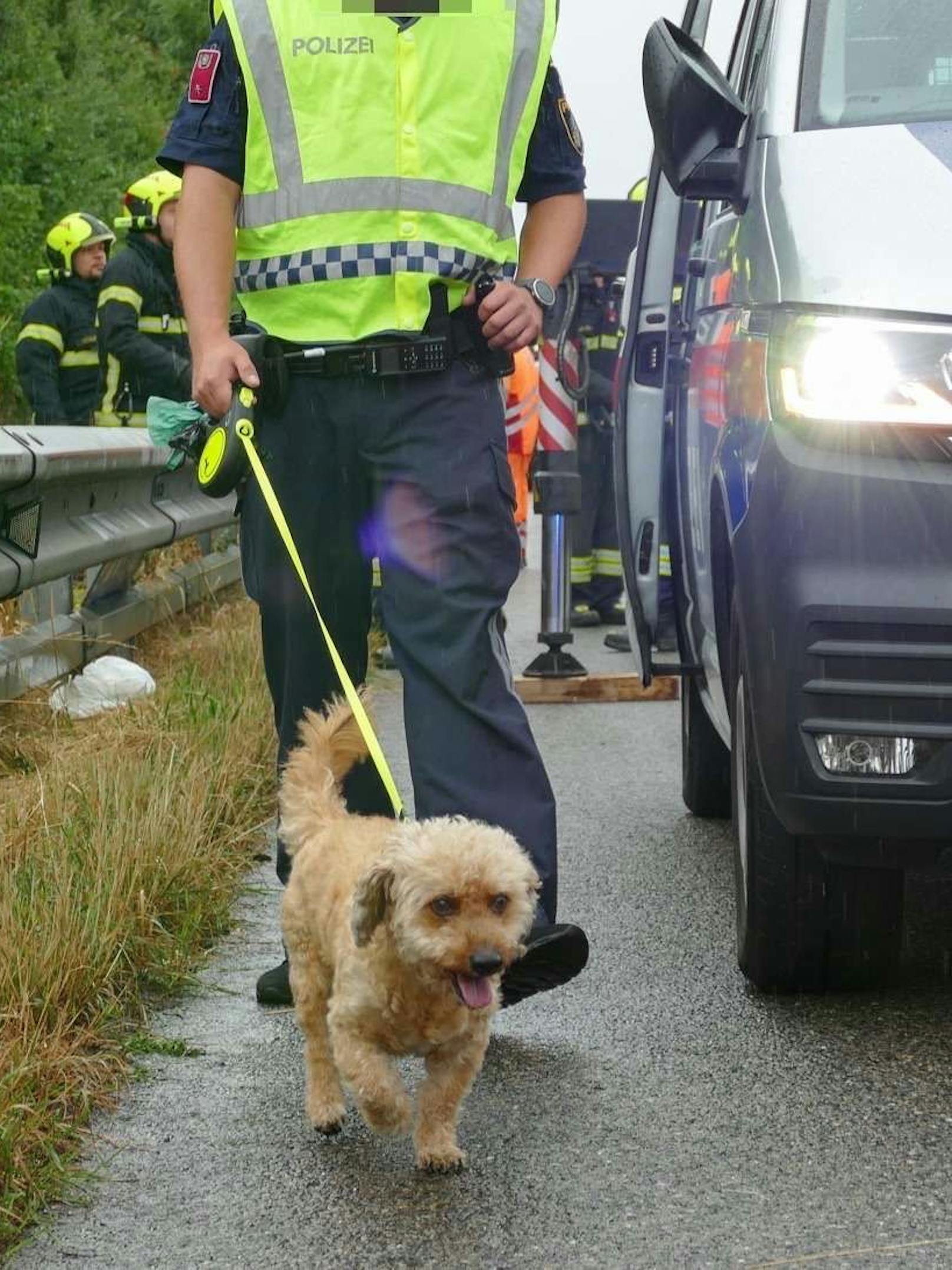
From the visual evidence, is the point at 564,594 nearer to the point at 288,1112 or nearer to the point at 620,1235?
the point at 288,1112

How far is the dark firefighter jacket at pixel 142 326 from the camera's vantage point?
11.9 metres

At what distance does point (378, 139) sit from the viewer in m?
4.28

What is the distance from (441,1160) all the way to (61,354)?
11091mm

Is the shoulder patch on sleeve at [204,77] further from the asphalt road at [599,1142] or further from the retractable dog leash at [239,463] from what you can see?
the asphalt road at [599,1142]

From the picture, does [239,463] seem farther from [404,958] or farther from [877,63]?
[877,63]

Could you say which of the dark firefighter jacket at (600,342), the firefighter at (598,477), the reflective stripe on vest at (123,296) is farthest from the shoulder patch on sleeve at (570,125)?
the dark firefighter jacket at (600,342)

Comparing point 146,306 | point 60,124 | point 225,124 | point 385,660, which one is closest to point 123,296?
point 146,306

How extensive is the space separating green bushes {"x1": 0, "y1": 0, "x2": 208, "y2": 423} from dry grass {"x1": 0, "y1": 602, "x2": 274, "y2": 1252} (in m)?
12.3

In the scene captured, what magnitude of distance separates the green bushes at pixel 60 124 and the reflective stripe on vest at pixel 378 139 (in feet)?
47.7

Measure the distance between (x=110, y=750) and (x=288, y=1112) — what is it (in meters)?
2.36

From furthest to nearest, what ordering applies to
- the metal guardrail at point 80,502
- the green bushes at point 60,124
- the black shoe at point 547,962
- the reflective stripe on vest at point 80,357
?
the green bushes at point 60,124 < the reflective stripe on vest at point 80,357 < the metal guardrail at point 80,502 < the black shoe at point 547,962

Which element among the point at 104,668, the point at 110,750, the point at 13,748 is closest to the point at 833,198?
the point at 110,750

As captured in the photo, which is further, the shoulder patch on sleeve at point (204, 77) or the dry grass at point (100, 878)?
the shoulder patch on sleeve at point (204, 77)

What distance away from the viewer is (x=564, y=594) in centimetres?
1017
